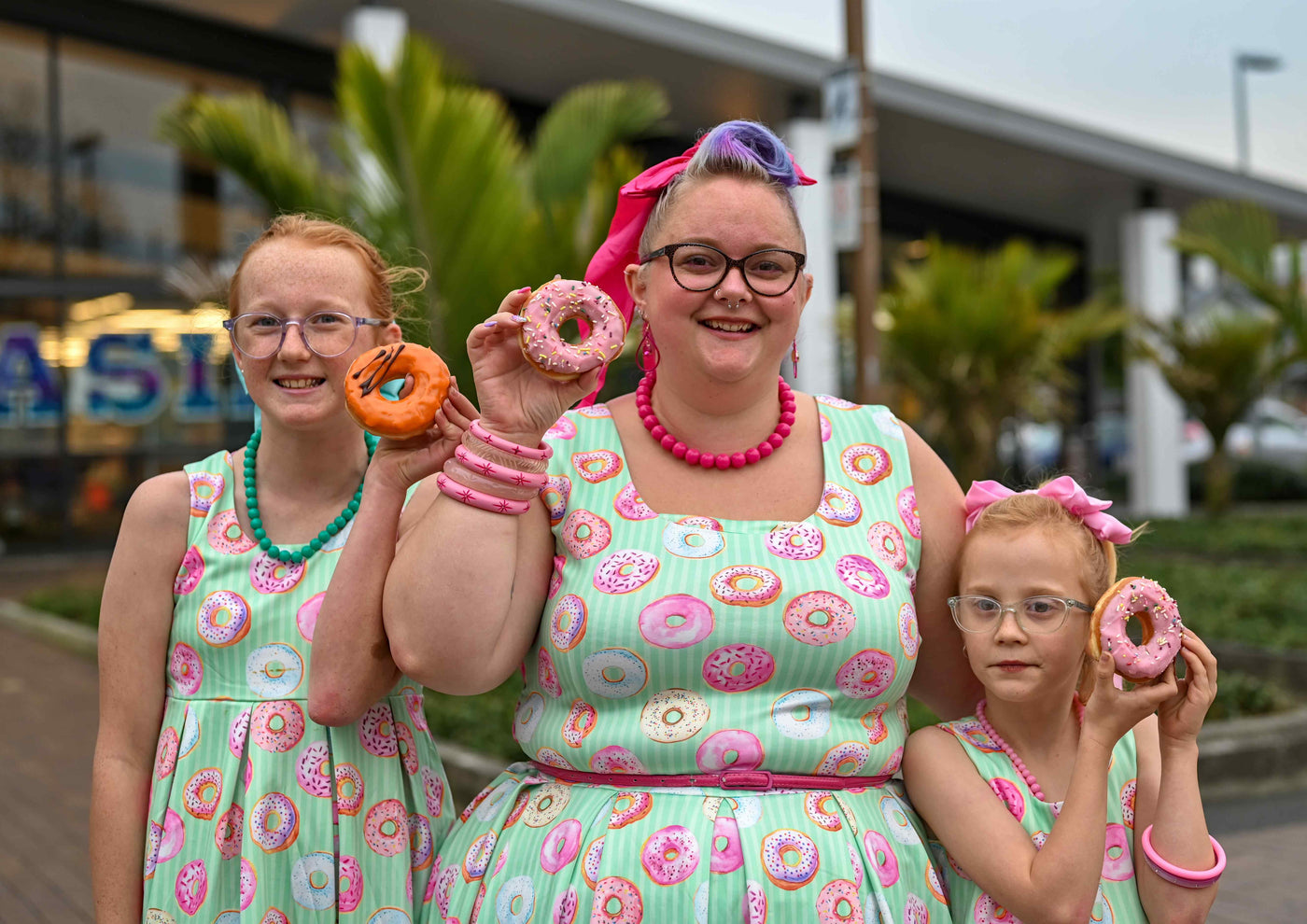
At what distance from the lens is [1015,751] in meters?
1.97

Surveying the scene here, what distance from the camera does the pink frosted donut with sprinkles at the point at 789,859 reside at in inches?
70.6

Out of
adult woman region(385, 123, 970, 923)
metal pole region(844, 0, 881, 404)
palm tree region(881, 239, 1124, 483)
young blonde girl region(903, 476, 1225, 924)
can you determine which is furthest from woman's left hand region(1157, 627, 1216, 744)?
palm tree region(881, 239, 1124, 483)

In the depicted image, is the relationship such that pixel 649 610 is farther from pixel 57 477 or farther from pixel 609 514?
pixel 57 477

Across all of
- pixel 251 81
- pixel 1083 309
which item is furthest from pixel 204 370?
pixel 1083 309

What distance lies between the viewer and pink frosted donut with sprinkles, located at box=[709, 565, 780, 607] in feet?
6.01

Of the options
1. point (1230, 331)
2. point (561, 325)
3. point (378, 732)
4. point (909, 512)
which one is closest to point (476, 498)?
point (561, 325)

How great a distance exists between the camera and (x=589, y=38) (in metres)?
12.7

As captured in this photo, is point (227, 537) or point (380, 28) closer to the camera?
point (227, 537)

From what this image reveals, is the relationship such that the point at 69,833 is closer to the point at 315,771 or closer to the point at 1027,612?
the point at 315,771

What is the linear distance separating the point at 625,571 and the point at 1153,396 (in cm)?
1684

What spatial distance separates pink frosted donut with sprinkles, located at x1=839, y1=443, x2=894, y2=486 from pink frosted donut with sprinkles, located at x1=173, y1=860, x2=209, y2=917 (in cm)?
119

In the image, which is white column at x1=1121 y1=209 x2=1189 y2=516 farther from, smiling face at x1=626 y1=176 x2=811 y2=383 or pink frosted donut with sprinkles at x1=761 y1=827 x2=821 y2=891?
pink frosted donut with sprinkles at x1=761 y1=827 x2=821 y2=891

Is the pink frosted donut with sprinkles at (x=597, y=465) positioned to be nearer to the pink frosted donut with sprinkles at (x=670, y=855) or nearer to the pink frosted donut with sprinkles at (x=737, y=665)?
the pink frosted donut with sprinkles at (x=737, y=665)

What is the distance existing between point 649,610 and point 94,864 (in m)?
0.99
